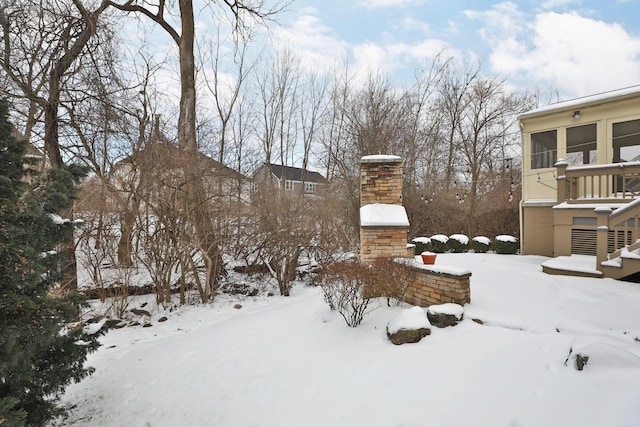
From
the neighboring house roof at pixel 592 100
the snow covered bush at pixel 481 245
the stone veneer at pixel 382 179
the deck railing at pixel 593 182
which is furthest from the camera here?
the snow covered bush at pixel 481 245

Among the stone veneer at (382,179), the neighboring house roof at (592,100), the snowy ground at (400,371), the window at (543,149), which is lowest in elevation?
the snowy ground at (400,371)

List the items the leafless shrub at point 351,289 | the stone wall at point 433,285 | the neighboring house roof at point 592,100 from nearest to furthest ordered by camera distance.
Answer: the stone wall at point 433,285 < the leafless shrub at point 351,289 < the neighboring house roof at point 592,100

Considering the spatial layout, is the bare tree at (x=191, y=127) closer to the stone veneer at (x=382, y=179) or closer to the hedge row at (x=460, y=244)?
the stone veneer at (x=382, y=179)

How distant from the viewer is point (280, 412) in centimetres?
295

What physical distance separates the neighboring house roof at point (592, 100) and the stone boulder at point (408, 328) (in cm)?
741

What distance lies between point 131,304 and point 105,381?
10.6 ft

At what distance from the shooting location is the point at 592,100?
7.29 metres

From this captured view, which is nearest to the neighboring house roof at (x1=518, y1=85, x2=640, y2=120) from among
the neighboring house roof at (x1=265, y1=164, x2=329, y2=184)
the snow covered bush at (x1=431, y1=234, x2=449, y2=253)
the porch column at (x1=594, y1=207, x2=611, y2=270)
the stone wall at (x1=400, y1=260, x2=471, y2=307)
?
the porch column at (x1=594, y1=207, x2=611, y2=270)

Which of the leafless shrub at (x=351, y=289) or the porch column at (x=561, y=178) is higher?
the porch column at (x=561, y=178)

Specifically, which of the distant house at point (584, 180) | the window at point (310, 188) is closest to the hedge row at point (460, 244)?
the distant house at point (584, 180)

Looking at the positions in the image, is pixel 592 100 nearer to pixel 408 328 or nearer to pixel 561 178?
pixel 561 178

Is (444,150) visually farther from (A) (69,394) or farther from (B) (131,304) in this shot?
(A) (69,394)

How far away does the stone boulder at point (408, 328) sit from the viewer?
3.64 m

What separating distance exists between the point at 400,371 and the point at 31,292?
3502 millimetres
